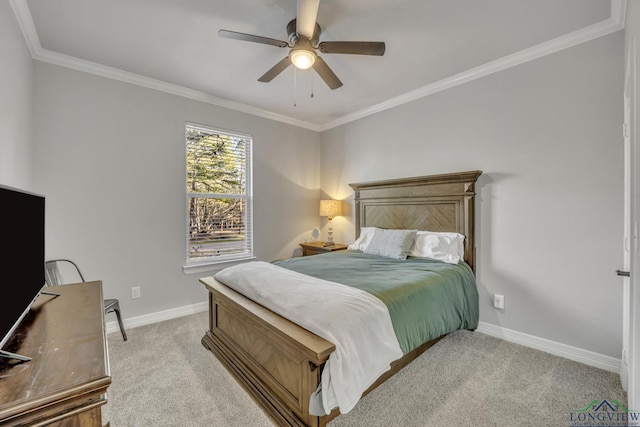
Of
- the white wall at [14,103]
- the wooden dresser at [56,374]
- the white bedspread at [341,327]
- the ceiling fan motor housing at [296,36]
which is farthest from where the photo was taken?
the ceiling fan motor housing at [296,36]

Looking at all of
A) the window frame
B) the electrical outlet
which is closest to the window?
the window frame

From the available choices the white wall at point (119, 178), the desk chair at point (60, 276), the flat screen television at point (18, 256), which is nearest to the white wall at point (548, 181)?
the white wall at point (119, 178)

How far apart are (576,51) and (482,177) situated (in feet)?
3.88

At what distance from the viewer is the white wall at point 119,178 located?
2615mm

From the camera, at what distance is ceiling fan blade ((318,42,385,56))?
6.55 feet

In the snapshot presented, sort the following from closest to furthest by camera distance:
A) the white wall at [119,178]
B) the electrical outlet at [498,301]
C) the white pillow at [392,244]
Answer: the white wall at [119,178]
the electrical outlet at [498,301]
the white pillow at [392,244]

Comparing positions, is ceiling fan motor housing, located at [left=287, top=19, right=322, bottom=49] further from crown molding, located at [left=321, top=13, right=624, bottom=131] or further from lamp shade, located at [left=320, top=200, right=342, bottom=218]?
lamp shade, located at [left=320, top=200, right=342, bottom=218]

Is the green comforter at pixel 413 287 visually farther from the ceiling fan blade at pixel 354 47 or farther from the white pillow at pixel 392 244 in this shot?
the ceiling fan blade at pixel 354 47

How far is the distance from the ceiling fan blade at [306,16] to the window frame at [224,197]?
6.65ft

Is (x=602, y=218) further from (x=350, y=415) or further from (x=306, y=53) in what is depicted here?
(x=306, y=53)

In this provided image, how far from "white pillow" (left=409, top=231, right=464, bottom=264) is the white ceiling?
1.62m

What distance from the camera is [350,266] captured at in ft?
8.84

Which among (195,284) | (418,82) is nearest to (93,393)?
(195,284)

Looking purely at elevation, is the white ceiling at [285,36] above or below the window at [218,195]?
above
